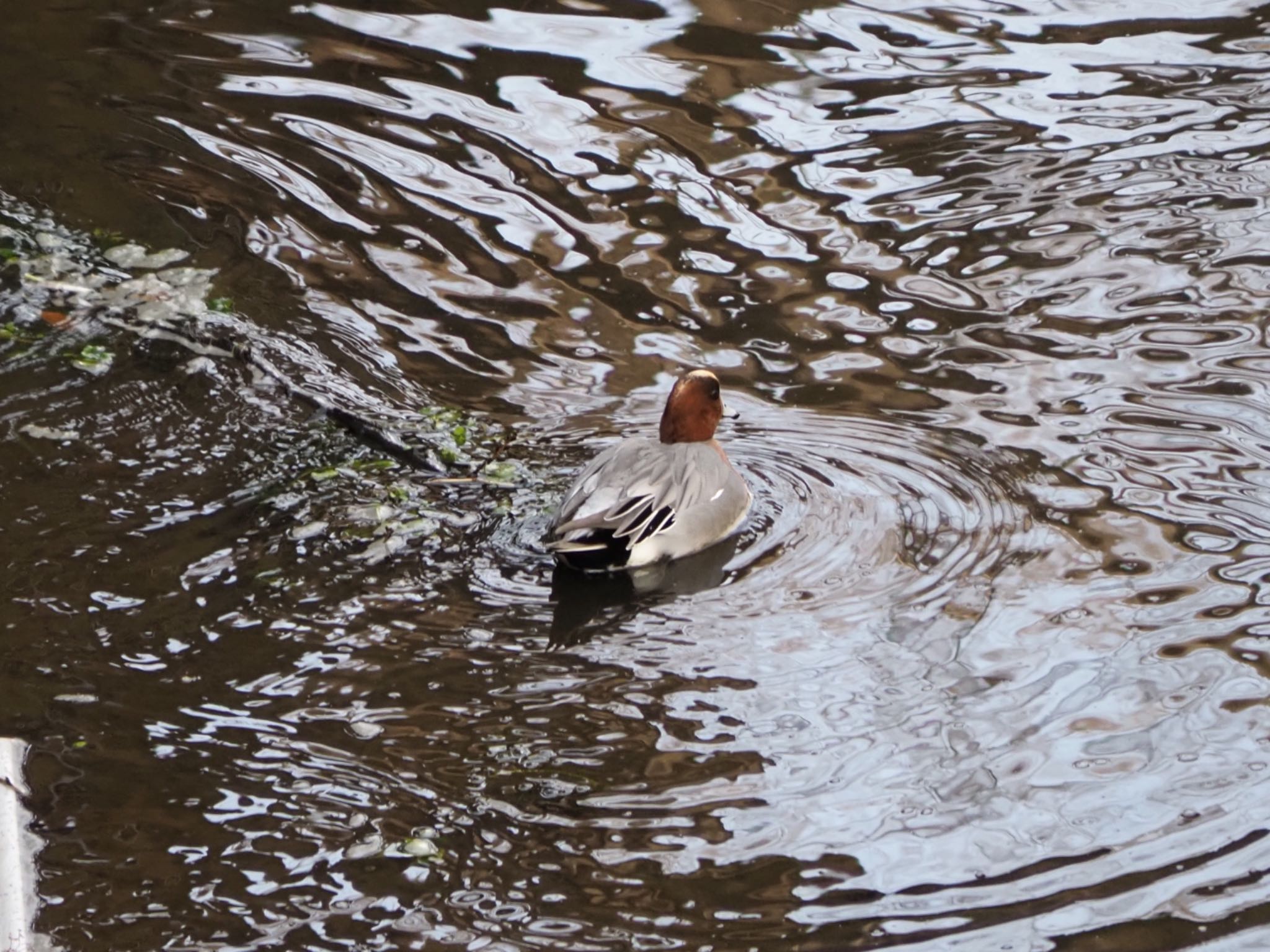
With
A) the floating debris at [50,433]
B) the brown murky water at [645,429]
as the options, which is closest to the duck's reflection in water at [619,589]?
the brown murky water at [645,429]

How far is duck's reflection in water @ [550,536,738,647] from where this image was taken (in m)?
5.41

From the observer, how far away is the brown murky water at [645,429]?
4238 mm

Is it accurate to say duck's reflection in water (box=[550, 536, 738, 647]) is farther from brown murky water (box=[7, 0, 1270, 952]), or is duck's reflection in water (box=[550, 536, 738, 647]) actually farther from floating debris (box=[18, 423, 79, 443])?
floating debris (box=[18, 423, 79, 443])

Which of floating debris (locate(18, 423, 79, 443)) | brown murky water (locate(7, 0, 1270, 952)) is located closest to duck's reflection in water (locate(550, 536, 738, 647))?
brown murky water (locate(7, 0, 1270, 952))

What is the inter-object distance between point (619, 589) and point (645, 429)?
1.21 meters

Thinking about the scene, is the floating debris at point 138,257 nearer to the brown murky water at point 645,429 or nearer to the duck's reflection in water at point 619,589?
the brown murky water at point 645,429

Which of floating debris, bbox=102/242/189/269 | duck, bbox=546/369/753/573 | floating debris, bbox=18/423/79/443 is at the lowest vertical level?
duck, bbox=546/369/753/573

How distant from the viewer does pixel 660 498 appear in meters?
5.93

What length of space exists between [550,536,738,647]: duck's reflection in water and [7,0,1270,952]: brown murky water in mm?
29

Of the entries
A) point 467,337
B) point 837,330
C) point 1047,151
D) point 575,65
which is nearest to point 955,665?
point 837,330

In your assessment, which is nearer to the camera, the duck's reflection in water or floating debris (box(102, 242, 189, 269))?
the duck's reflection in water

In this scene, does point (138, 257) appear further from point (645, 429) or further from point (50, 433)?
point (645, 429)

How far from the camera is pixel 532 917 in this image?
4.03 metres

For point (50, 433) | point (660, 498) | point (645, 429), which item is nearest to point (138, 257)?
point (50, 433)
